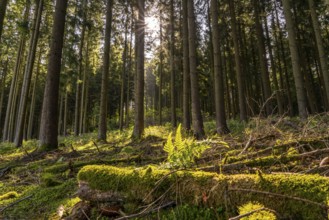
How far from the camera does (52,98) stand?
9.21 m

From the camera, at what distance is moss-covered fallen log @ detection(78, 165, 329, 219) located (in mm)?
1722

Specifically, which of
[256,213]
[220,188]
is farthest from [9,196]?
[256,213]

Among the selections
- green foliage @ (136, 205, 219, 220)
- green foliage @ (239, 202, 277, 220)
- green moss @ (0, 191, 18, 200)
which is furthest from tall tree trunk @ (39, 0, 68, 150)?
green foliage @ (239, 202, 277, 220)

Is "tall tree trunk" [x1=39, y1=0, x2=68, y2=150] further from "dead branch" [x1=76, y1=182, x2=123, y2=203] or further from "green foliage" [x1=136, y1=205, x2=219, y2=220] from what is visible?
"green foliage" [x1=136, y1=205, x2=219, y2=220]

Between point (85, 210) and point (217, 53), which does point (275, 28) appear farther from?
point (85, 210)

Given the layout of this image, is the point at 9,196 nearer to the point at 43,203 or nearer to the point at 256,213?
the point at 43,203

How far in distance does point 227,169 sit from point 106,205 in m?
1.44

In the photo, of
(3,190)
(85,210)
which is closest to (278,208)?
(85,210)

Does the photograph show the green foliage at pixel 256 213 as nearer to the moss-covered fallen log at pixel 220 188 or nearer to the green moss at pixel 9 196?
the moss-covered fallen log at pixel 220 188

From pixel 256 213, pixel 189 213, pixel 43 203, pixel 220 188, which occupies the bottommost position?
pixel 43 203

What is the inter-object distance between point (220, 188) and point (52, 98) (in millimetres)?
8682

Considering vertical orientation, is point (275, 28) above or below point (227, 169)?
above

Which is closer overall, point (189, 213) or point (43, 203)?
point (189, 213)

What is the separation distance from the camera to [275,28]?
76.8ft
